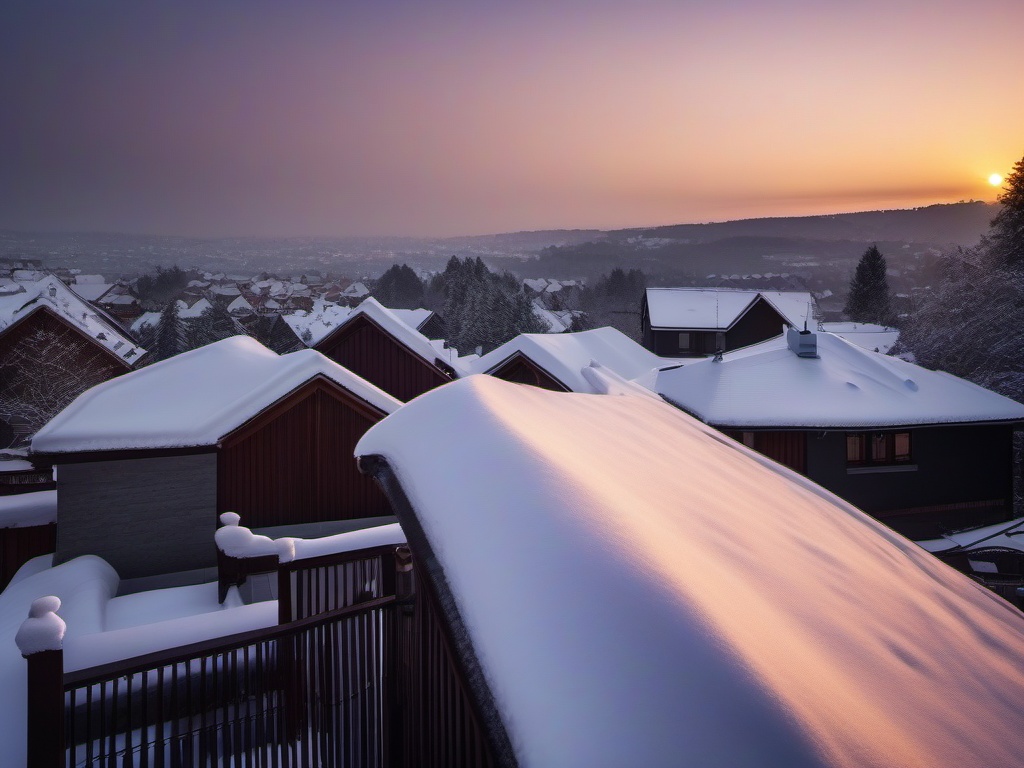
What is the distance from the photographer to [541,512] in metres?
2.17

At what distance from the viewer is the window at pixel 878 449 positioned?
1402 centimetres

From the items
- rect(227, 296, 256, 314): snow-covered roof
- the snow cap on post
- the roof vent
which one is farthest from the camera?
rect(227, 296, 256, 314): snow-covered roof

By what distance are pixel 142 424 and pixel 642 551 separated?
10.7m

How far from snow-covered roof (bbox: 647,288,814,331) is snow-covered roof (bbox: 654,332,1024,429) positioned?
19720 millimetres

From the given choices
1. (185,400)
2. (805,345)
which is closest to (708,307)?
(805,345)

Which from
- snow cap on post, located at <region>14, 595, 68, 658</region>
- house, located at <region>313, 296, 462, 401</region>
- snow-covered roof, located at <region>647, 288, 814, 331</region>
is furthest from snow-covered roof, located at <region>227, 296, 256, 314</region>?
snow cap on post, located at <region>14, 595, 68, 658</region>

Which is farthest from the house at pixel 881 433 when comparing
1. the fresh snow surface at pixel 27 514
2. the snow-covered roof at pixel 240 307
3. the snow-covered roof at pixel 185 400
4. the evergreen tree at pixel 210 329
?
the snow-covered roof at pixel 240 307

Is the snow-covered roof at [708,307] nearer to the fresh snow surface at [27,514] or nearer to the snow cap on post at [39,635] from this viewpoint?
the fresh snow surface at [27,514]

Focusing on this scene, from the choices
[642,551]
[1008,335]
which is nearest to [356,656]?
[642,551]

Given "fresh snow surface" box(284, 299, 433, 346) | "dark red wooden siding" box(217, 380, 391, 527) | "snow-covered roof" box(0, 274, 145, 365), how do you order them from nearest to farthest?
1. "dark red wooden siding" box(217, 380, 391, 527)
2. "snow-covered roof" box(0, 274, 145, 365)
3. "fresh snow surface" box(284, 299, 433, 346)

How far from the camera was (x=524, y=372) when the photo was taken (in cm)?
1866

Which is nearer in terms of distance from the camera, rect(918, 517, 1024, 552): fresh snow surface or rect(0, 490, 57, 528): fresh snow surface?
rect(0, 490, 57, 528): fresh snow surface

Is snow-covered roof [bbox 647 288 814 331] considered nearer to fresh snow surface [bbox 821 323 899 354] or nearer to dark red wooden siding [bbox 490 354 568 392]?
fresh snow surface [bbox 821 323 899 354]

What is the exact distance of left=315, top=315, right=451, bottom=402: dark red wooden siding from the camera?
18.1 metres
